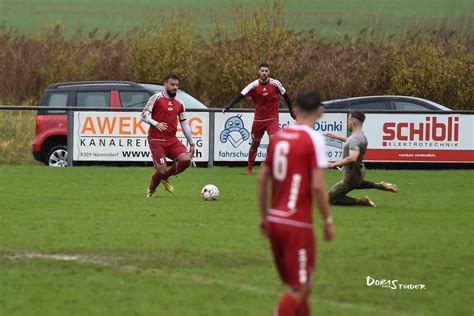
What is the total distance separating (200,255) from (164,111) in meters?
7.12

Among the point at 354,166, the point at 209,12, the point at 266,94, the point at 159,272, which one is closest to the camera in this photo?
the point at 159,272

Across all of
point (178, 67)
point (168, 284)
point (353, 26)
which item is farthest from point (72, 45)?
point (168, 284)

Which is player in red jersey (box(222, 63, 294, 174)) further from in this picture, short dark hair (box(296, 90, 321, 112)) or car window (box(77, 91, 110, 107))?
short dark hair (box(296, 90, 321, 112))

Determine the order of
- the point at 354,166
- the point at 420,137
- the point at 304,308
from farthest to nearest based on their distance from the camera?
the point at 420,137 < the point at 354,166 < the point at 304,308

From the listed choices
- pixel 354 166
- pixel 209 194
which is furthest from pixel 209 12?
pixel 354 166

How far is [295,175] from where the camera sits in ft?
28.3

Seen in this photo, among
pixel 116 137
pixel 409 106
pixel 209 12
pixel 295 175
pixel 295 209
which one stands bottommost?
pixel 295 209

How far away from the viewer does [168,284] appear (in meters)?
11.2

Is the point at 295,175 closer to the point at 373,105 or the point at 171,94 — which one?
the point at 171,94

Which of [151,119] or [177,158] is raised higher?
[151,119]

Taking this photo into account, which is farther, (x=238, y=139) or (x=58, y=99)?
(x=58, y=99)

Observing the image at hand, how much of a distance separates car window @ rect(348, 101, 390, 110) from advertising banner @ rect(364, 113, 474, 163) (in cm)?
154

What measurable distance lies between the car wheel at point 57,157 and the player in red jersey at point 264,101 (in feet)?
18.2

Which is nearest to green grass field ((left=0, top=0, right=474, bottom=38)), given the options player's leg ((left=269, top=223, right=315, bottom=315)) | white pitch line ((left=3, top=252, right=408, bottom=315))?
white pitch line ((left=3, top=252, right=408, bottom=315))
